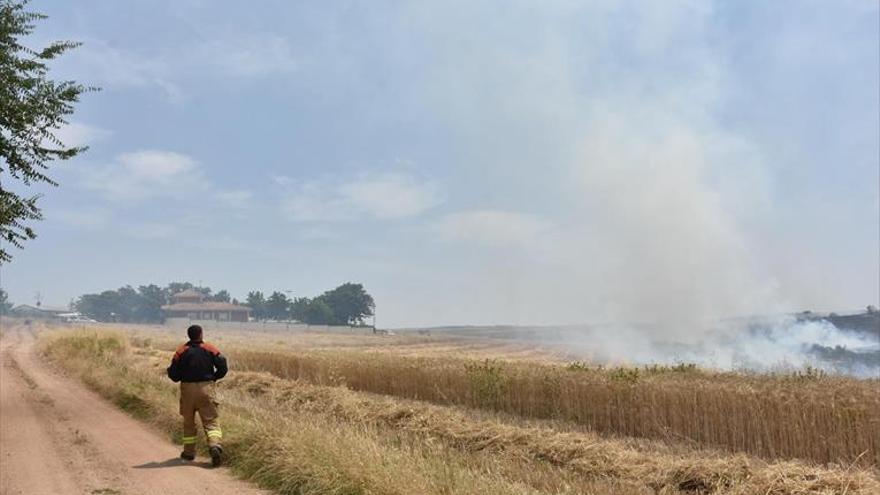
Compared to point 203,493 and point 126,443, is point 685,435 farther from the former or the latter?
point 126,443

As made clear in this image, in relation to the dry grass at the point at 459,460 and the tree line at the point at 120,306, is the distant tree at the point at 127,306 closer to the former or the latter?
the tree line at the point at 120,306

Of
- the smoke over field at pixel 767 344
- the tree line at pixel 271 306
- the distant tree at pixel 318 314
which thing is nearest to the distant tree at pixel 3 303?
the tree line at pixel 271 306

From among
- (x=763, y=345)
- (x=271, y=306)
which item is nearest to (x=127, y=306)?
(x=271, y=306)

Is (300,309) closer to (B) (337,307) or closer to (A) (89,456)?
(B) (337,307)

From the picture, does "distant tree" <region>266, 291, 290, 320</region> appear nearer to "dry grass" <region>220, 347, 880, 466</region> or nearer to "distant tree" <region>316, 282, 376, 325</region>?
"distant tree" <region>316, 282, 376, 325</region>

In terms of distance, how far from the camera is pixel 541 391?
54.1 feet

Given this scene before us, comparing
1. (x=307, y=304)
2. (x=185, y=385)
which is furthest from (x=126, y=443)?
(x=307, y=304)

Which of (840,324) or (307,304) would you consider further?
(307,304)

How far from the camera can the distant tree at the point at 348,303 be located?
156 m

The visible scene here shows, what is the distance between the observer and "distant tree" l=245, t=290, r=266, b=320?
18038 centimetres

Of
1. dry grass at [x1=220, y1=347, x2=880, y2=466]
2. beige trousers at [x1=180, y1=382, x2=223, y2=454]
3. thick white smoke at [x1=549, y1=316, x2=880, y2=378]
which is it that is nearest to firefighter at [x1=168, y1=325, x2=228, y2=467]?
beige trousers at [x1=180, y1=382, x2=223, y2=454]

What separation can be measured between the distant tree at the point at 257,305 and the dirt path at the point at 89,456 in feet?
548

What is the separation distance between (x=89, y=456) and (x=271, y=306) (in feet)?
566

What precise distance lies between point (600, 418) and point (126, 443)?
9.74 meters
